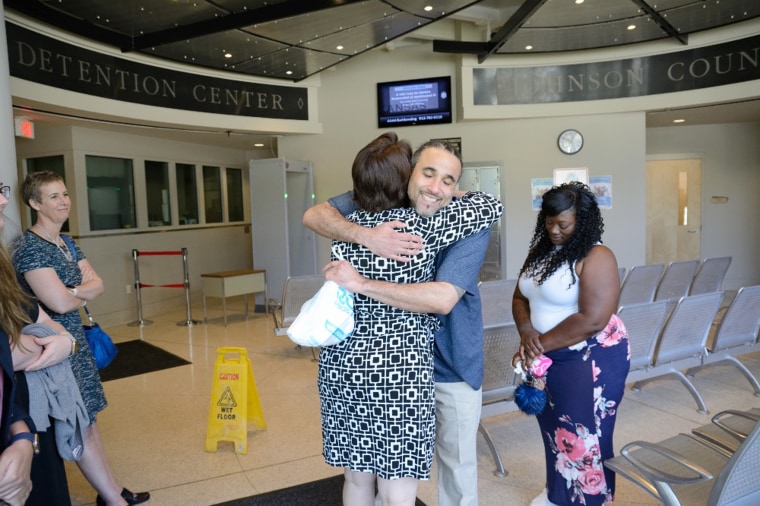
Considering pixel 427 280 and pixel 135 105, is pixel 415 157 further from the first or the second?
pixel 135 105

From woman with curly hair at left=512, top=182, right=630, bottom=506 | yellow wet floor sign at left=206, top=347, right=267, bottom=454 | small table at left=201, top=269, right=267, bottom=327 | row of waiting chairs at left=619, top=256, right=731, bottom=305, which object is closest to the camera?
woman with curly hair at left=512, top=182, right=630, bottom=506

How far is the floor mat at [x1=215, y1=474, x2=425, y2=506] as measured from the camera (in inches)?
105

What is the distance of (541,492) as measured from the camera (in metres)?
2.62

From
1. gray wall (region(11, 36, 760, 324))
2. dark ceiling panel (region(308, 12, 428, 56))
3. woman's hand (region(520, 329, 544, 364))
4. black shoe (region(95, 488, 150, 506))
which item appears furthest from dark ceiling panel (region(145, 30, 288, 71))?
woman's hand (region(520, 329, 544, 364))

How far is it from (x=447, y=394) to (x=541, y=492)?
1267 mm

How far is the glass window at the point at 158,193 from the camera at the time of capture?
856cm

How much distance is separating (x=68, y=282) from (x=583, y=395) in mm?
2320

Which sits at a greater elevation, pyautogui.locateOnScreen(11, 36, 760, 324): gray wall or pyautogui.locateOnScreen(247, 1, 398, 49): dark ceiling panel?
pyautogui.locateOnScreen(247, 1, 398, 49): dark ceiling panel

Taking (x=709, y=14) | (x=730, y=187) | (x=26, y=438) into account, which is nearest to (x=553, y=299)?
(x=26, y=438)

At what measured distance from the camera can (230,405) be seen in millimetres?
3316

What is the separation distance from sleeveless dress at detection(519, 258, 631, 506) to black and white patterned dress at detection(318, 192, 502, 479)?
864 mm

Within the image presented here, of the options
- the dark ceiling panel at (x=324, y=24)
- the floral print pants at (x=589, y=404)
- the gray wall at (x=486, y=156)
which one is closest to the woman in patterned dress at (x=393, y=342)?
the floral print pants at (x=589, y=404)

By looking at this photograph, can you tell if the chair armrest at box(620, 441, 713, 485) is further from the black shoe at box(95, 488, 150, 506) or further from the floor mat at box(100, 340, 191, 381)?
the floor mat at box(100, 340, 191, 381)

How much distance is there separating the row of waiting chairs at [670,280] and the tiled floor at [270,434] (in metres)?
0.82
